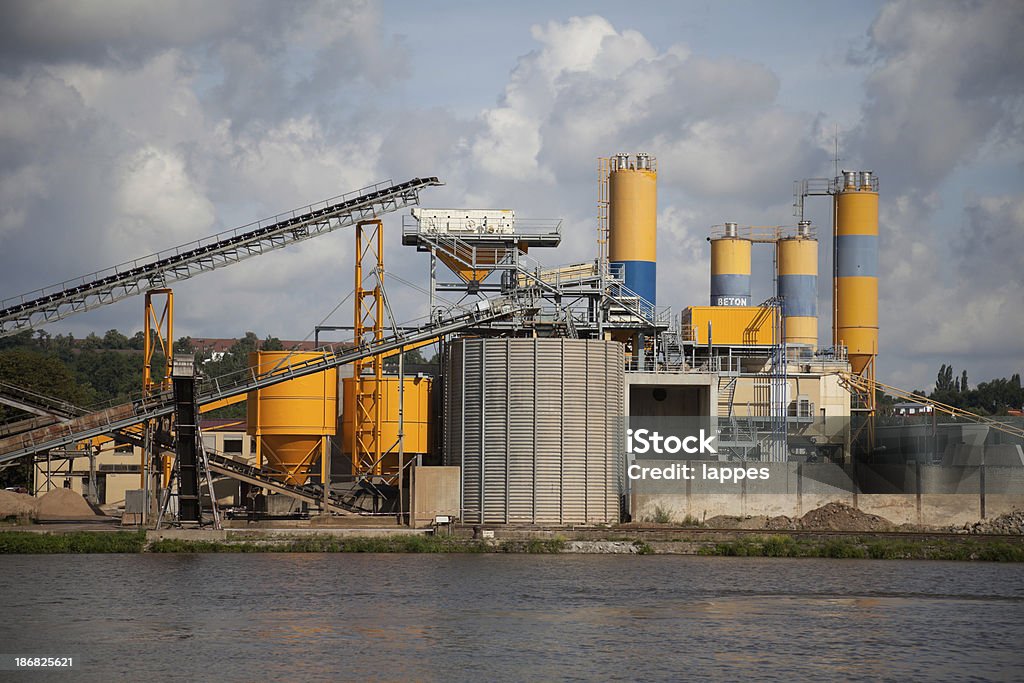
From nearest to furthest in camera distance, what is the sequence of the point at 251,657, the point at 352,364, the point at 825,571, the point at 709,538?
the point at 251,657
the point at 825,571
the point at 709,538
the point at 352,364

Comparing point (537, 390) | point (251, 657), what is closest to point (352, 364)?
point (537, 390)

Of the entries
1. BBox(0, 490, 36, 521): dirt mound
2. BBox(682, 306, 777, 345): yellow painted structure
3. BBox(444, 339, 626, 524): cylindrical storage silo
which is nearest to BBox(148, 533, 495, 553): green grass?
BBox(444, 339, 626, 524): cylindrical storage silo

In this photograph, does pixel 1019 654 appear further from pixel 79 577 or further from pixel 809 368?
pixel 809 368

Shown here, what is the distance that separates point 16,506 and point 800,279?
1912 inches

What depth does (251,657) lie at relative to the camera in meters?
34.8

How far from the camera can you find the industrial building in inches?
2534

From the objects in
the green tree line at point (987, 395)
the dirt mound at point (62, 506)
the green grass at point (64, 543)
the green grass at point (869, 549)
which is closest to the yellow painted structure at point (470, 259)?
the green grass at point (869, 549)

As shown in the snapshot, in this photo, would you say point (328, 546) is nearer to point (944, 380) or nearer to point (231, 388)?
point (231, 388)

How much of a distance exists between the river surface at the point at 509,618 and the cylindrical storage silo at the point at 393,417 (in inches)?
478

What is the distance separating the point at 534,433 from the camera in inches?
2534

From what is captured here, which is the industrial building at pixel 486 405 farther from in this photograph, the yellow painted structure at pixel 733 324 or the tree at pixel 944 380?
the tree at pixel 944 380

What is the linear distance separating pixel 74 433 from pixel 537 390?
798 inches

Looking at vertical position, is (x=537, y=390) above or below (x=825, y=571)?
above

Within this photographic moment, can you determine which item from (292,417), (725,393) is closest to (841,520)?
(725,393)
